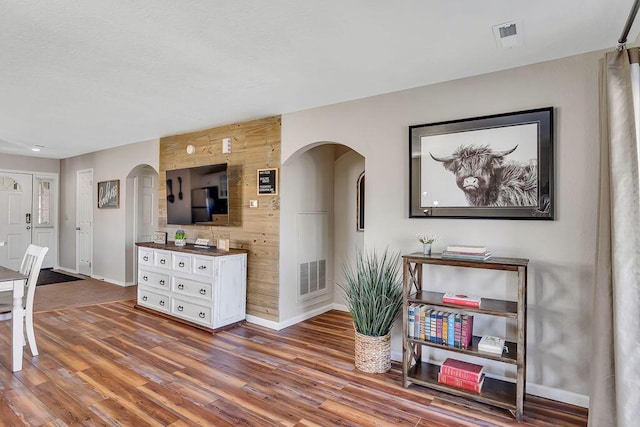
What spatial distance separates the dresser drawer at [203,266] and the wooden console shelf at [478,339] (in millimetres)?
2076

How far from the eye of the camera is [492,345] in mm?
2389

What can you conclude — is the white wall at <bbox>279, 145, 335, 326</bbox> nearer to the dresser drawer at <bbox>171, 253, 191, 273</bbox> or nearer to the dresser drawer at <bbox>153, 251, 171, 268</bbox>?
the dresser drawer at <bbox>171, 253, 191, 273</bbox>

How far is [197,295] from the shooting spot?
390 cm

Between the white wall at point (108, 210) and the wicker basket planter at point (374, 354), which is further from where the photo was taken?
the white wall at point (108, 210)

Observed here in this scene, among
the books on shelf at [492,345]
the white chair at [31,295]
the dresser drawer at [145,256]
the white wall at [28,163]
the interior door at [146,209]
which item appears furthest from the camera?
the white wall at [28,163]

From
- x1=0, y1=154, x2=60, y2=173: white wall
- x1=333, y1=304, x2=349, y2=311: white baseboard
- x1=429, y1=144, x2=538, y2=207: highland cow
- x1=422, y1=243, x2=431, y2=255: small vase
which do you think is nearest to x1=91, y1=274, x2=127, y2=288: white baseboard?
x1=0, y1=154, x2=60, y2=173: white wall

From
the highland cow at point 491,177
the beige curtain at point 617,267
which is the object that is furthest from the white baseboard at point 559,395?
the highland cow at point 491,177

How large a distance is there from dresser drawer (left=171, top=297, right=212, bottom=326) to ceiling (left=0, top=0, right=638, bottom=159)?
210 centimetres

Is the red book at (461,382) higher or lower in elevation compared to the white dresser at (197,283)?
lower

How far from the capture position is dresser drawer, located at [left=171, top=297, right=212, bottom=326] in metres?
3.81

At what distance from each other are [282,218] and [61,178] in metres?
6.03

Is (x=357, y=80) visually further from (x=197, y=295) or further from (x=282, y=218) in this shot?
(x=197, y=295)

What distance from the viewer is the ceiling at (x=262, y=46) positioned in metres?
1.89

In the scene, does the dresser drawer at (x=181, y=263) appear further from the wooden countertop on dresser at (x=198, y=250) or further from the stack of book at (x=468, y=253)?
the stack of book at (x=468, y=253)
